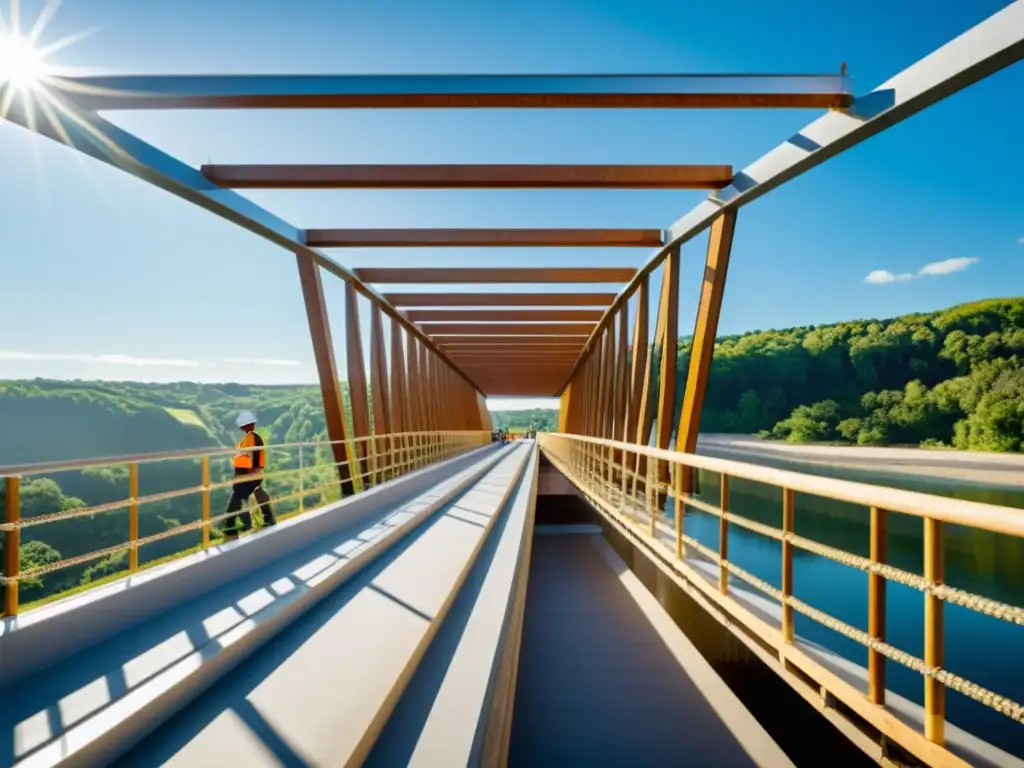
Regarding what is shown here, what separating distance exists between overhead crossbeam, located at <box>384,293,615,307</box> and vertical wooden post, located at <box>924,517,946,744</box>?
57.3 feet

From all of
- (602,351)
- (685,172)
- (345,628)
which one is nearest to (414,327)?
(602,351)

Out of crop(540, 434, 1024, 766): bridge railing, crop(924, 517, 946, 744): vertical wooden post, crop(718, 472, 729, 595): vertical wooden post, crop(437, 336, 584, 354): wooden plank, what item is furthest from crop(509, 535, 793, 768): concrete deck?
crop(437, 336, 584, 354): wooden plank

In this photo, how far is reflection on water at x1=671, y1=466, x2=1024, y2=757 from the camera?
15.2m

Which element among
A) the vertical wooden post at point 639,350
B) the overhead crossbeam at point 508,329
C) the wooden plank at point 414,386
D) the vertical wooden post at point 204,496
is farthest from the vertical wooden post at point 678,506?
the wooden plank at point 414,386

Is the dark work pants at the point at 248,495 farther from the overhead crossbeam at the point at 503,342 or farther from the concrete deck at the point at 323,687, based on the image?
the overhead crossbeam at the point at 503,342

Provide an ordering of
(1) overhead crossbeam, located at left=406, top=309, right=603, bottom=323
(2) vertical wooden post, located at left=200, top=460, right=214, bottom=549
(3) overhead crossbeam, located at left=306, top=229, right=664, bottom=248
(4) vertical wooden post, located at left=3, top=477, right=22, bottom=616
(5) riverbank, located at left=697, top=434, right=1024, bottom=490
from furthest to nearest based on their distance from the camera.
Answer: (5) riverbank, located at left=697, top=434, right=1024, bottom=490 < (1) overhead crossbeam, located at left=406, top=309, right=603, bottom=323 < (3) overhead crossbeam, located at left=306, top=229, right=664, bottom=248 < (2) vertical wooden post, located at left=200, top=460, right=214, bottom=549 < (4) vertical wooden post, located at left=3, top=477, right=22, bottom=616

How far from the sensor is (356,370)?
1579 cm

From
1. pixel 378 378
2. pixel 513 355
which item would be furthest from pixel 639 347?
pixel 513 355

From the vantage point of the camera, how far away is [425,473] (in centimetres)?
1416

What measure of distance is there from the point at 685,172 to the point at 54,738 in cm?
946

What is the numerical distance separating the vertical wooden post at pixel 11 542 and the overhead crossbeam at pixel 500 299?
1639cm

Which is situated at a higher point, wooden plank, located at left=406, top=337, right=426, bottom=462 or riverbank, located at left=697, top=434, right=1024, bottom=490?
wooden plank, located at left=406, top=337, right=426, bottom=462

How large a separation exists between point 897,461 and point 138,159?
43.8 meters

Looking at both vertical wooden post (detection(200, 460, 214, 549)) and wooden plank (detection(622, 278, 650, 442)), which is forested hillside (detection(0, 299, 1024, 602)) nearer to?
wooden plank (detection(622, 278, 650, 442))
